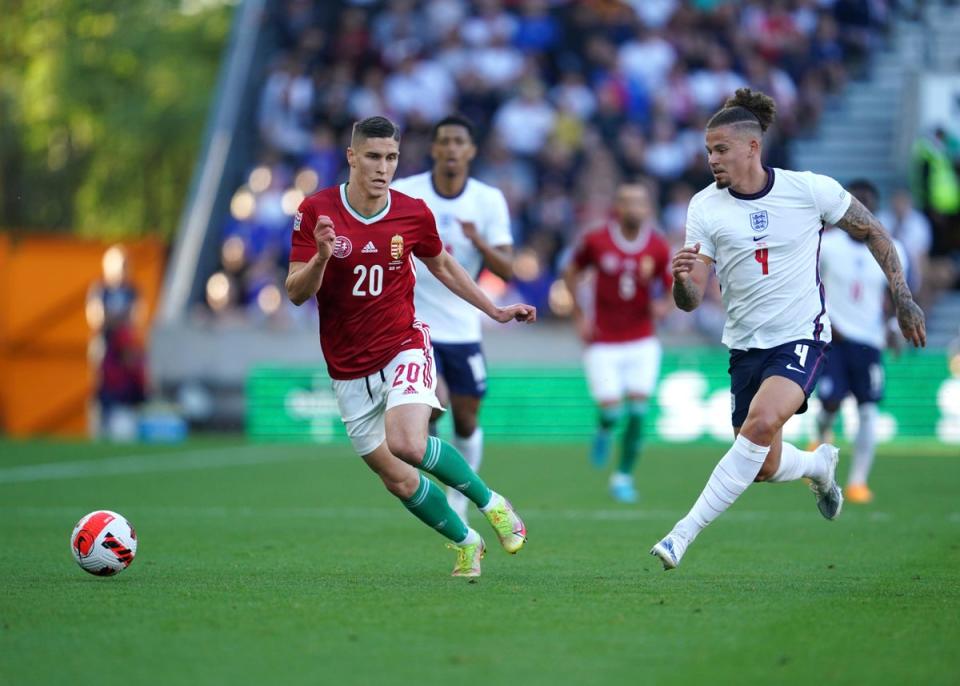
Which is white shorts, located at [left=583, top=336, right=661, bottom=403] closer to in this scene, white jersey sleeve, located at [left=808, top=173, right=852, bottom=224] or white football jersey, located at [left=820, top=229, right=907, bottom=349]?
white football jersey, located at [left=820, top=229, right=907, bottom=349]

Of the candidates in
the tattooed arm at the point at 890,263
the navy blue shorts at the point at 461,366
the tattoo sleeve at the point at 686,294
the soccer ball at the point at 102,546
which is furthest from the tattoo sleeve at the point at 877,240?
the soccer ball at the point at 102,546

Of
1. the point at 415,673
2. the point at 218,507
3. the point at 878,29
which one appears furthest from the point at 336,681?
the point at 878,29

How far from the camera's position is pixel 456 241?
11609mm

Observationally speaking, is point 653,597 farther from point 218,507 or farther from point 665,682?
point 218,507

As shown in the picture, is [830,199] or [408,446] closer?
[408,446]

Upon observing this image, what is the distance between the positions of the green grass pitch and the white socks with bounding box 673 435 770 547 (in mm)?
307

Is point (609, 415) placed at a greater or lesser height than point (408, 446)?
lesser

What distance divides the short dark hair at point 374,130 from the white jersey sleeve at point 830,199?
2.30 metres

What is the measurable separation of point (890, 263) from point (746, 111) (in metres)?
1.13

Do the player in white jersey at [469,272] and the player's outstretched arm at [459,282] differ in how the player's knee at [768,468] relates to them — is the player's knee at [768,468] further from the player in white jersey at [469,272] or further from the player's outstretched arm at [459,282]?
the player in white jersey at [469,272]

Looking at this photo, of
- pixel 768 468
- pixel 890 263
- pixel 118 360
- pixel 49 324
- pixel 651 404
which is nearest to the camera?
pixel 890 263

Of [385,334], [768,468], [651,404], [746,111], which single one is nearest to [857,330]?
[768,468]

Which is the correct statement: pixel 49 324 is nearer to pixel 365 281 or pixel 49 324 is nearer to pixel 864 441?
pixel 864 441

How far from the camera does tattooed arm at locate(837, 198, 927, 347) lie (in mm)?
8562
